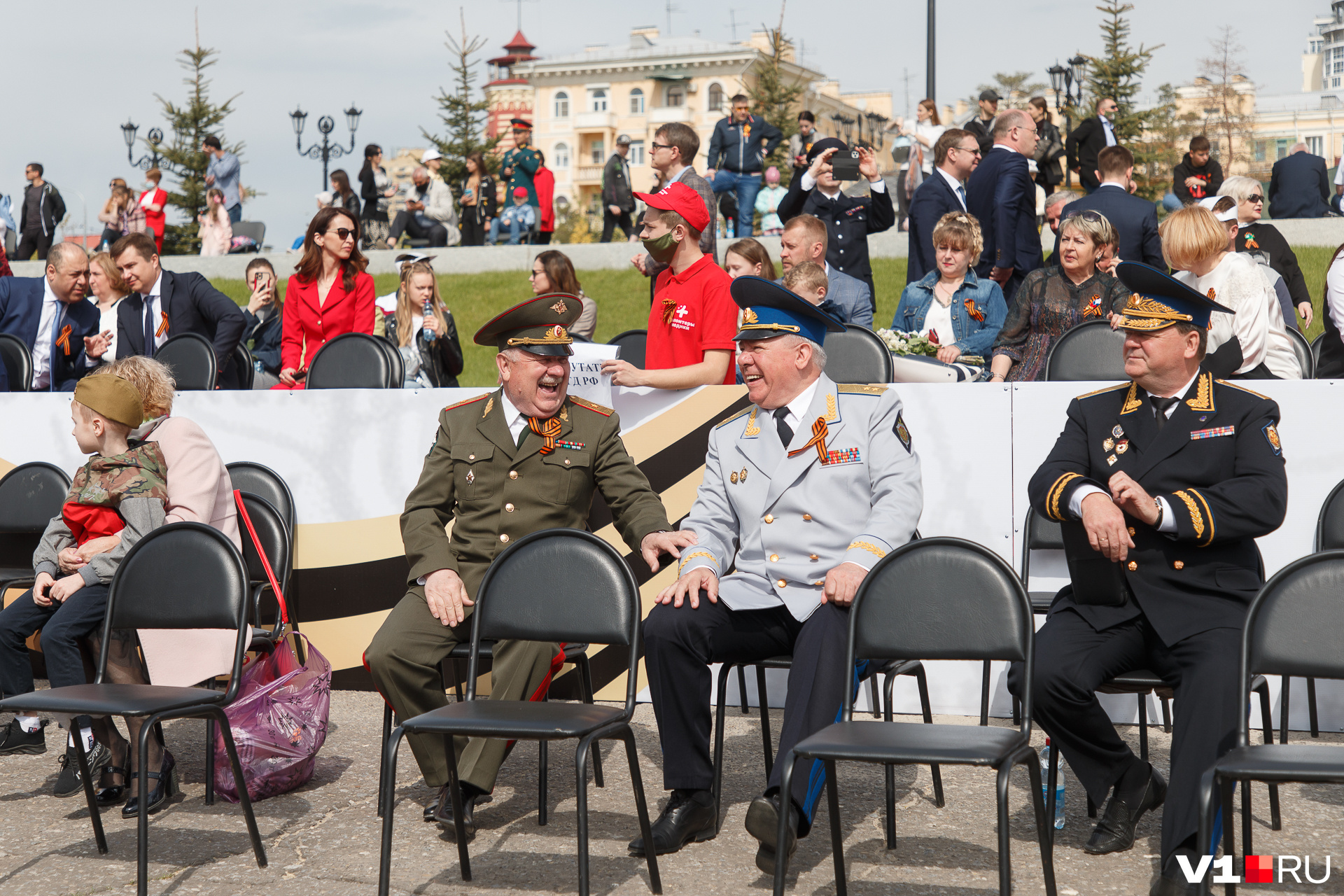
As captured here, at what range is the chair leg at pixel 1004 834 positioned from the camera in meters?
3.19

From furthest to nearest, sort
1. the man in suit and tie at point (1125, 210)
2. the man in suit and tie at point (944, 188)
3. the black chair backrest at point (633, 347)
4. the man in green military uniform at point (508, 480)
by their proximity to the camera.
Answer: the man in suit and tie at point (944, 188)
the man in suit and tie at point (1125, 210)
the black chair backrest at point (633, 347)
the man in green military uniform at point (508, 480)

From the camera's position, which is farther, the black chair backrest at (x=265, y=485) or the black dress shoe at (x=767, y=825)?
the black chair backrest at (x=265, y=485)

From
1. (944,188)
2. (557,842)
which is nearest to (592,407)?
(557,842)

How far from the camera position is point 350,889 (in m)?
3.93

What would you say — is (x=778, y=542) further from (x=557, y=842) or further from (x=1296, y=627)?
(x=1296, y=627)

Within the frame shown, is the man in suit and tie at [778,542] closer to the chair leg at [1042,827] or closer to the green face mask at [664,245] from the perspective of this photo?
the chair leg at [1042,827]

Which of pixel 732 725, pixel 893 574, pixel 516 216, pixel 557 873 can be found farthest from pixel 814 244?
pixel 516 216

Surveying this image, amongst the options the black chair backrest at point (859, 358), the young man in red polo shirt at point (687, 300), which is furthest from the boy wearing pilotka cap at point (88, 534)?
the black chair backrest at point (859, 358)

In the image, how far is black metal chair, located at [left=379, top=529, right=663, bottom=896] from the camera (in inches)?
144

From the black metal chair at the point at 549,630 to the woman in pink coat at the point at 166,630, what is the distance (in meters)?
1.03

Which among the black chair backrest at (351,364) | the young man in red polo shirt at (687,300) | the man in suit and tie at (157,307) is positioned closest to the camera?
the young man in red polo shirt at (687,300)

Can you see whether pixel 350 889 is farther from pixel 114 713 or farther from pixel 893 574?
pixel 893 574

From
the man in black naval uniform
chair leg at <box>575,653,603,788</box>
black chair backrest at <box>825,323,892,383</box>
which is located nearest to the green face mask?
black chair backrest at <box>825,323,892,383</box>

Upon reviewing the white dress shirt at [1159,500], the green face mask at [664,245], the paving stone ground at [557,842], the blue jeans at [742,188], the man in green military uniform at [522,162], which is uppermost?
the man in green military uniform at [522,162]
